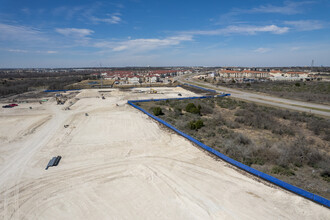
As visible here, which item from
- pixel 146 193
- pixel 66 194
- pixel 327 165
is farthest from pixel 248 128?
pixel 66 194

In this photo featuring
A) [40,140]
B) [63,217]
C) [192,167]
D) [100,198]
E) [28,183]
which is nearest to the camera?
[63,217]

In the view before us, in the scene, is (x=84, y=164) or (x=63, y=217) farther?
(x=84, y=164)

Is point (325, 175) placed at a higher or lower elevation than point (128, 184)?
higher

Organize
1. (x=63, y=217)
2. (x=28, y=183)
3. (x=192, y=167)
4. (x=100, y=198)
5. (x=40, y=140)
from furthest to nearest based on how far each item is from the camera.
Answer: (x=40, y=140)
(x=192, y=167)
(x=28, y=183)
(x=100, y=198)
(x=63, y=217)

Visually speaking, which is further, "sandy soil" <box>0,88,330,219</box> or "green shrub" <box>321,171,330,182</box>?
"green shrub" <box>321,171,330,182</box>

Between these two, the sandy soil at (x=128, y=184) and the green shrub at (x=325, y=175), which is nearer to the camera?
the sandy soil at (x=128, y=184)

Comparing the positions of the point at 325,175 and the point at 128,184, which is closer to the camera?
the point at 128,184

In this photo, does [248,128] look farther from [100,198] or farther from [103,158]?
[100,198]

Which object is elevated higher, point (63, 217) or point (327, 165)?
point (327, 165)
